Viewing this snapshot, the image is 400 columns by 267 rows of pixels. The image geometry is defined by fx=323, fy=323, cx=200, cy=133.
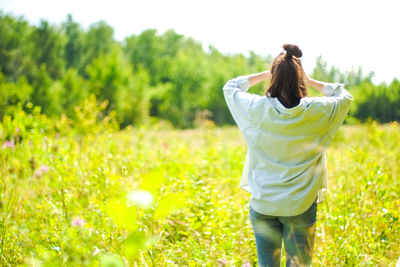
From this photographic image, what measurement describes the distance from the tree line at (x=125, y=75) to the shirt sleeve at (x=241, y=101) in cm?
247

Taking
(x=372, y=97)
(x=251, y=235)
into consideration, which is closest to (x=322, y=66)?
(x=251, y=235)

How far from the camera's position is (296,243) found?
1.64 meters

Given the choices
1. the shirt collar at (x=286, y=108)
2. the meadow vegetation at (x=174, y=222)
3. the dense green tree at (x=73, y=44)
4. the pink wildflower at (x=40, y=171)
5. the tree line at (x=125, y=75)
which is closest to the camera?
the shirt collar at (x=286, y=108)

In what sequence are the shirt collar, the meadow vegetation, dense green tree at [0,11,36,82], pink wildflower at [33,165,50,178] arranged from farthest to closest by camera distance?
1. dense green tree at [0,11,36,82]
2. pink wildflower at [33,165,50,178]
3. the meadow vegetation
4. the shirt collar

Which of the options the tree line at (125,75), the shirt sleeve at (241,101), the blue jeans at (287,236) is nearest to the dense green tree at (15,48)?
the tree line at (125,75)

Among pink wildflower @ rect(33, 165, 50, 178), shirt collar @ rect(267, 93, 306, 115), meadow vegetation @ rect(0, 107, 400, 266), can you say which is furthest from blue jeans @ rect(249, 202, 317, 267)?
pink wildflower @ rect(33, 165, 50, 178)

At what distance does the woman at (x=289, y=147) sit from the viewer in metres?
1.55

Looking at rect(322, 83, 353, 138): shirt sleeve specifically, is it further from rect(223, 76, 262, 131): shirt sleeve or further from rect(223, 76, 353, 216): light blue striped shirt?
rect(223, 76, 262, 131): shirt sleeve

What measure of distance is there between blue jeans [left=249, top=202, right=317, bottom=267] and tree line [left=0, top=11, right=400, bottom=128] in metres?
2.64

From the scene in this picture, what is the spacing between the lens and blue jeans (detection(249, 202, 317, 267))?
1.64m

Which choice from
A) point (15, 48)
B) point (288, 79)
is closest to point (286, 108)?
point (288, 79)

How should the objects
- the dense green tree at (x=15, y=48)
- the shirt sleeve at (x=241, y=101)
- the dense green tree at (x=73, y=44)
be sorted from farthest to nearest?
the dense green tree at (x=73, y=44), the dense green tree at (x=15, y=48), the shirt sleeve at (x=241, y=101)

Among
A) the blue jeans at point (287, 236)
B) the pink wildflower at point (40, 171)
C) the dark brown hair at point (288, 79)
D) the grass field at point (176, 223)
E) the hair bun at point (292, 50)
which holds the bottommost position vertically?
the grass field at point (176, 223)

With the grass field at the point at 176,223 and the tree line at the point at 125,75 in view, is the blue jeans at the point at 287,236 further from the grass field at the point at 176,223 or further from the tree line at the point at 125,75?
the tree line at the point at 125,75
